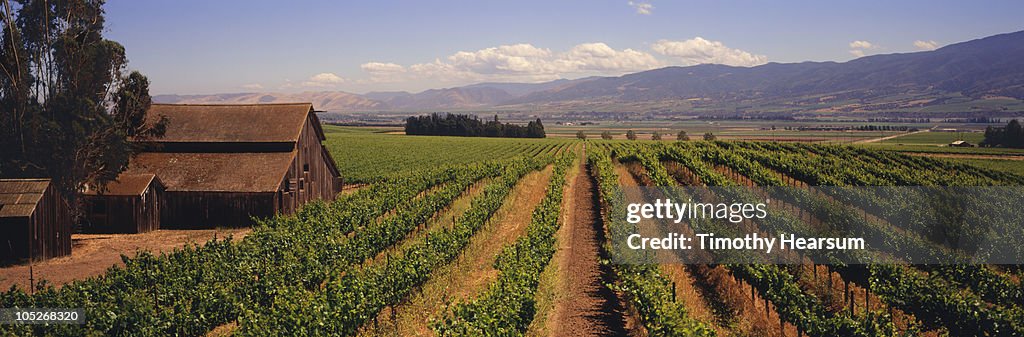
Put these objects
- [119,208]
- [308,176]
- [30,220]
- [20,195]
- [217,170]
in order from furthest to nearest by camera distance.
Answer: [308,176]
[217,170]
[119,208]
[20,195]
[30,220]

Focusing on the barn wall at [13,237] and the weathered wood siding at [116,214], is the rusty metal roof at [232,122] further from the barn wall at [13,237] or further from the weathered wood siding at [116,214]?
the barn wall at [13,237]

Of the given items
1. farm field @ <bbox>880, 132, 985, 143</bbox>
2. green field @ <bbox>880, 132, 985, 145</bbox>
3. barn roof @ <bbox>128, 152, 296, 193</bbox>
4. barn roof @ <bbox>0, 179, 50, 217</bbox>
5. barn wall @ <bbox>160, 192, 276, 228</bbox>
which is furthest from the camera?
green field @ <bbox>880, 132, 985, 145</bbox>

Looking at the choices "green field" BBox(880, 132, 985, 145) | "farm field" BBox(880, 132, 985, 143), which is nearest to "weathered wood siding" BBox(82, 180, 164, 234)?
"farm field" BBox(880, 132, 985, 143)

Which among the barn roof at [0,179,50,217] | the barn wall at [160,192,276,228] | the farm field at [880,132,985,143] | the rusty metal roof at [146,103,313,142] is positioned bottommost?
the barn wall at [160,192,276,228]

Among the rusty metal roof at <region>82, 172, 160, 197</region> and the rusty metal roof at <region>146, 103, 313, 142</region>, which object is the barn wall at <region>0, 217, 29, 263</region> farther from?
the rusty metal roof at <region>146, 103, 313, 142</region>

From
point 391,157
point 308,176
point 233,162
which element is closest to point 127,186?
point 233,162

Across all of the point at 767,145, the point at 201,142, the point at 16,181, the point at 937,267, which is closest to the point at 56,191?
the point at 16,181

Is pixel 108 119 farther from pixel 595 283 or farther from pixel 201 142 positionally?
pixel 595 283

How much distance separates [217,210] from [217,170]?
2.30m

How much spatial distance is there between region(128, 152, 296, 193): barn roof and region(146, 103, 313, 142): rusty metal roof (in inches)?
35.7

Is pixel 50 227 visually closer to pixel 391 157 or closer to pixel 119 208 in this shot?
pixel 119 208

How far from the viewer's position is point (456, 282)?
19.5m

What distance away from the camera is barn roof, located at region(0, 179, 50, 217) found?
71.3 feet

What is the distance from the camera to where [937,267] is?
1881 centimetres
